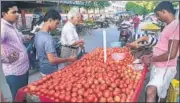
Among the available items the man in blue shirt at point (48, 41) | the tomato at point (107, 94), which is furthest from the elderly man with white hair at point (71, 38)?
the tomato at point (107, 94)

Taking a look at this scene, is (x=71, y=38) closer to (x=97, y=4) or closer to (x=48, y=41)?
(x=48, y=41)

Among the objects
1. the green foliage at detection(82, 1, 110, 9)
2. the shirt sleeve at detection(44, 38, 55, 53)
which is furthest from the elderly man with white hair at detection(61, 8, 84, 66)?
the green foliage at detection(82, 1, 110, 9)

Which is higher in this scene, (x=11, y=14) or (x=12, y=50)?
(x=11, y=14)

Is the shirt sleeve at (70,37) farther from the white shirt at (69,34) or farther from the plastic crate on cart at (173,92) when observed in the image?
the plastic crate on cart at (173,92)

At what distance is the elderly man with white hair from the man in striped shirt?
1071 mm

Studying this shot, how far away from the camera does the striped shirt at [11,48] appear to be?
2451 millimetres

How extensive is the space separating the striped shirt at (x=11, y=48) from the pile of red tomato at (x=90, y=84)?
1.35 feet

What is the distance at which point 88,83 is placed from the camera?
7.10ft

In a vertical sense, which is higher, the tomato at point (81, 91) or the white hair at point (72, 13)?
the white hair at point (72, 13)

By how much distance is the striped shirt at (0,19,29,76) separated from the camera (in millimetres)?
2451

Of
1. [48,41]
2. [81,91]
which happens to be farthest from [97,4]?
[81,91]

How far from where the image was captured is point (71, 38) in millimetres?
3744

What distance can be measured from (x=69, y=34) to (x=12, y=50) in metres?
1.27

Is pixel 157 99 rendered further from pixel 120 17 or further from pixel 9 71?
pixel 9 71
